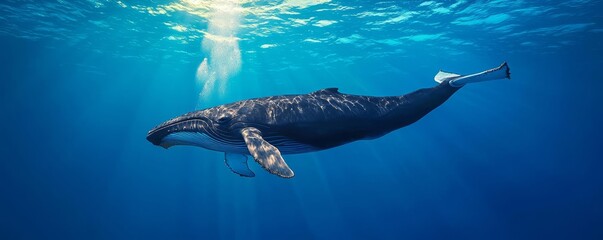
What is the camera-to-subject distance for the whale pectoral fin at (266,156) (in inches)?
172

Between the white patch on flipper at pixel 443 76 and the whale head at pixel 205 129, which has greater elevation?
the white patch on flipper at pixel 443 76

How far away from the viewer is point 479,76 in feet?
17.6

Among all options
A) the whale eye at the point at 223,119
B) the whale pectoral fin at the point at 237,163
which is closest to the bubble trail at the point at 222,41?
the whale pectoral fin at the point at 237,163

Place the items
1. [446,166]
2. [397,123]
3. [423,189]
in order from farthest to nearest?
[446,166], [423,189], [397,123]

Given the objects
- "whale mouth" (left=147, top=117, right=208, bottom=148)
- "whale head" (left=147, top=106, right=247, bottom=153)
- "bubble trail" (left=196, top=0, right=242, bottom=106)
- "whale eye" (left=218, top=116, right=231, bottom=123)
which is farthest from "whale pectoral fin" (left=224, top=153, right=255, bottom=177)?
"bubble trail" (left=196, top=0, right=242, bottom=106)

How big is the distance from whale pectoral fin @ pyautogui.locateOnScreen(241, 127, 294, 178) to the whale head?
516mm

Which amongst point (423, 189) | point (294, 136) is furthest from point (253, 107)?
point (423, 189)

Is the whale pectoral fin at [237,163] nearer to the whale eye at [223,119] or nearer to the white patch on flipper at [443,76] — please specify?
the whale eye at [223,119]

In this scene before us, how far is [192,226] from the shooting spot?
36031 millimetres

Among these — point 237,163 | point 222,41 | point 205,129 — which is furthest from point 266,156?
point 222,41

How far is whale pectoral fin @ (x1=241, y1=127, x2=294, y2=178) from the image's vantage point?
4365mm

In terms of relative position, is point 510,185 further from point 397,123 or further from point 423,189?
point 397,123

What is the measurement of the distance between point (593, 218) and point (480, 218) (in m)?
11.9

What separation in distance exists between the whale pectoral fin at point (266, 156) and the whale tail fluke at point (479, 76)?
3410 millimetres
